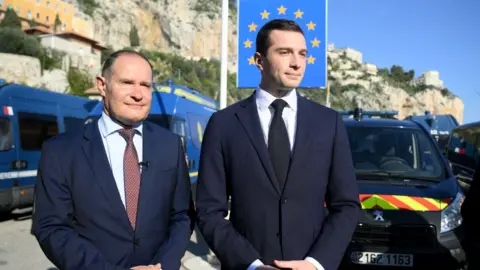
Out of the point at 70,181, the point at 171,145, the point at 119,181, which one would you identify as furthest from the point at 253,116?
the point at 70,181

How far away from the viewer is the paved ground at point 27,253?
5555mm

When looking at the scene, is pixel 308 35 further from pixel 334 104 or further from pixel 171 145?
pixel 334 104

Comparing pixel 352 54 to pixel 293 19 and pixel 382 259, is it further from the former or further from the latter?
pixel 382 259

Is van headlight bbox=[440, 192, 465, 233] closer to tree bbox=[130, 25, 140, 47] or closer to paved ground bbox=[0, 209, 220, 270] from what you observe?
paved ground bbox=[0, 209, 220, 270]

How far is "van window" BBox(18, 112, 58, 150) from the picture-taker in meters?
9.14

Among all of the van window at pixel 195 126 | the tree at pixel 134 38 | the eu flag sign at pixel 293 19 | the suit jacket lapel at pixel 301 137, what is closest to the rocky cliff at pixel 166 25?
the tree at pixel 134 38

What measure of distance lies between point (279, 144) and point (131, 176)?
75 centimetres

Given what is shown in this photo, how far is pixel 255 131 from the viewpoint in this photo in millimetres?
→ 2156

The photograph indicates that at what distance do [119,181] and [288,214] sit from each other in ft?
2.75

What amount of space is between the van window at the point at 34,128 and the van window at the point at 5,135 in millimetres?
294

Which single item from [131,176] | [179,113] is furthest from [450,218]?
[179,113]

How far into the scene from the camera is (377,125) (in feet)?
17.5

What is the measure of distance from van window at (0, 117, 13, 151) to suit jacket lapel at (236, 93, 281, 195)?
790 cm

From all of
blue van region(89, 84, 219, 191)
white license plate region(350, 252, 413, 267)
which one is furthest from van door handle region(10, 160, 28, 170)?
white license plate region(350, 252, 413, 267)
